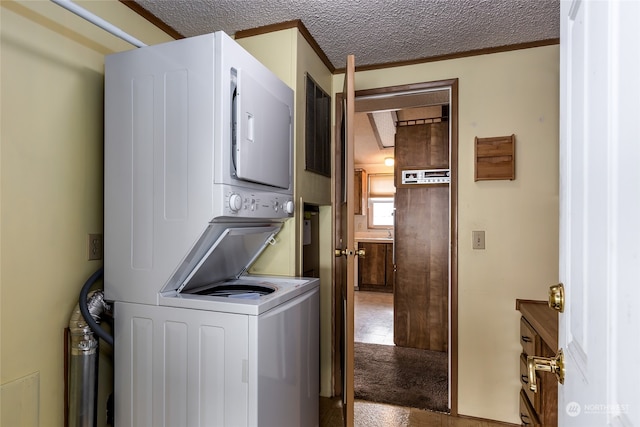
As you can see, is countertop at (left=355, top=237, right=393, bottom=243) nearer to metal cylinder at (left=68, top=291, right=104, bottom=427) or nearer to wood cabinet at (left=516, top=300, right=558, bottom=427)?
wood cabinet at (left=516, top=300, right=558, bottom=427)

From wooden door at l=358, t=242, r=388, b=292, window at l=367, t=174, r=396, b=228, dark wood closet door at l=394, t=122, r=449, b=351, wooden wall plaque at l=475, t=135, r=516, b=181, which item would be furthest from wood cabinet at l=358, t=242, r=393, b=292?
wooden wall plaque at l=475, t=135, r=516, b=181

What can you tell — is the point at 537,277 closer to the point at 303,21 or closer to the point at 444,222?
the point at 444,222

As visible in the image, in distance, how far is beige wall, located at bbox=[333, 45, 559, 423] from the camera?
7.57ft

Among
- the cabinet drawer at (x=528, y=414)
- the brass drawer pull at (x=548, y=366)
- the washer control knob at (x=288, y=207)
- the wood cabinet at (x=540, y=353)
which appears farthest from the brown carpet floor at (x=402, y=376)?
the brass drawer pull at (x=548, y=366)

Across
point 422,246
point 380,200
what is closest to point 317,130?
point 422,246

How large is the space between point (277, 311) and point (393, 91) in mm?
1882

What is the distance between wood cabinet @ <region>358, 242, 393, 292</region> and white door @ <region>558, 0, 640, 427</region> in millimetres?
5182

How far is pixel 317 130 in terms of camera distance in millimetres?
2486

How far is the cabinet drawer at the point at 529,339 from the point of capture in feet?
5.74

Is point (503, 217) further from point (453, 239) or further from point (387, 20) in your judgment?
point (387, 20)

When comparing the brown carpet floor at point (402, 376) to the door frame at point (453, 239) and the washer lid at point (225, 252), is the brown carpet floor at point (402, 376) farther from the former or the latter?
the washer lid at point (225, 252)

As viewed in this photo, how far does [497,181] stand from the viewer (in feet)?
7.86

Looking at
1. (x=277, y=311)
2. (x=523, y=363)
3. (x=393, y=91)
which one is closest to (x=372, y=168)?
(x=393, y=91)

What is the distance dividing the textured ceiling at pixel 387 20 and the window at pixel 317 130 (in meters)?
0.32
